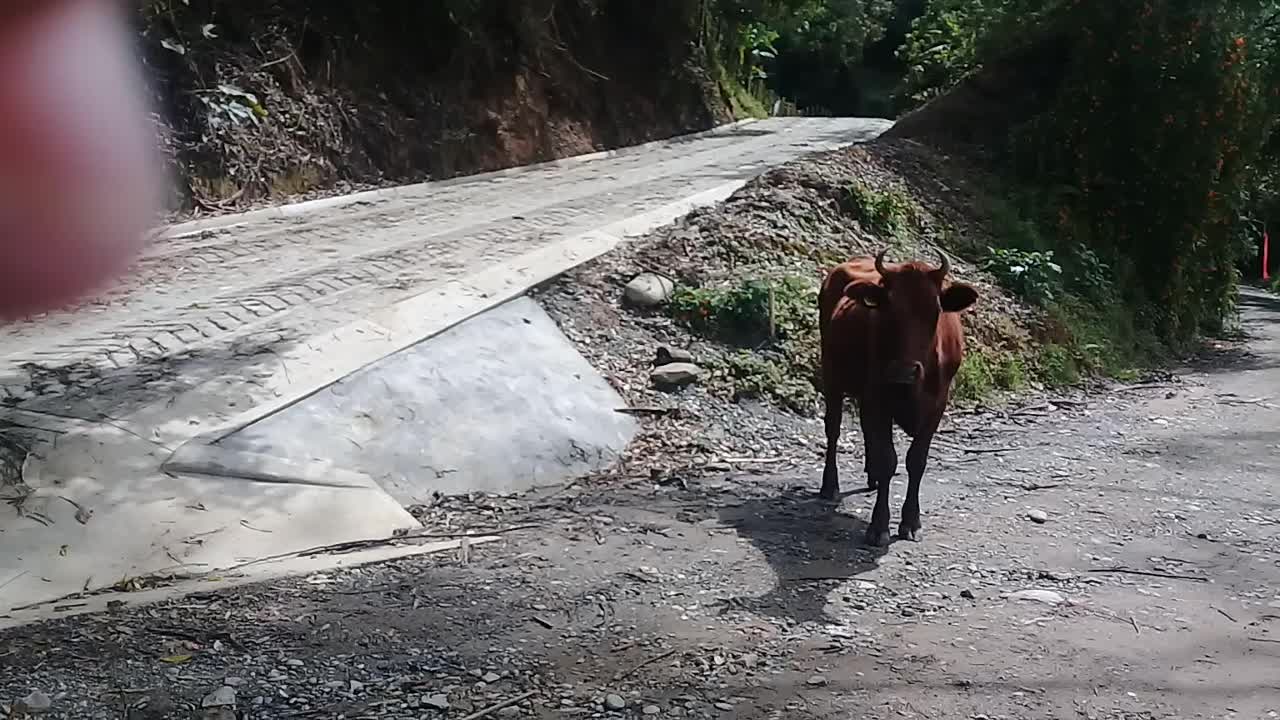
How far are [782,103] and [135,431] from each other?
30.1 metres

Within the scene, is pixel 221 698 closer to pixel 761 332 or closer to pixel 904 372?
pixel 904 372

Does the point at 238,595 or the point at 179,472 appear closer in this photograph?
the point at 238,595

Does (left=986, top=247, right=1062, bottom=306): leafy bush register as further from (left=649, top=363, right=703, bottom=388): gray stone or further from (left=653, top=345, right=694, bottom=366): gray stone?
(left=649, top=363, right=703, bottom=388): gray stone

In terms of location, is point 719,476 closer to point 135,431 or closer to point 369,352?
point 369,352

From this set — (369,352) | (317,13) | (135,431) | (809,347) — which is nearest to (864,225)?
(809,347)

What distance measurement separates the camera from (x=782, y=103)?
34312 mm

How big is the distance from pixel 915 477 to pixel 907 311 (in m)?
0.98

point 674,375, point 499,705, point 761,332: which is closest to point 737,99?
point 761,332

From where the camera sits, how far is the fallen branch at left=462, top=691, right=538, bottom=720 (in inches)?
155

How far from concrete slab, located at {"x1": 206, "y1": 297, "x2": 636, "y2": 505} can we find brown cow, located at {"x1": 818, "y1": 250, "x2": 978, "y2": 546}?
169 cm

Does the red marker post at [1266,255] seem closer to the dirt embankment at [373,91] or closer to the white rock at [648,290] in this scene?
the dirt embankment at [373,91]

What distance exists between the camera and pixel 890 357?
218 inches

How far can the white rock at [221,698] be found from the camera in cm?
395

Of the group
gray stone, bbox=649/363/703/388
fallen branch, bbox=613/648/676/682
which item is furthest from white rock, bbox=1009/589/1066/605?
gray stone, bbox=649/363/703/388
